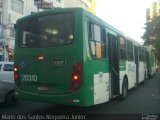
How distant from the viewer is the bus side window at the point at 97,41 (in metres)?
9.50

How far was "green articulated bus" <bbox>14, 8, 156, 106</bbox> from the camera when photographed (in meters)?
8.99

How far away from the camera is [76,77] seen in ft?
29.3

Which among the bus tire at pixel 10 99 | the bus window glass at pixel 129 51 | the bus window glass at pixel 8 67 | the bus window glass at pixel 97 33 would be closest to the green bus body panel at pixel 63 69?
the bus window glass at pixel 97 33

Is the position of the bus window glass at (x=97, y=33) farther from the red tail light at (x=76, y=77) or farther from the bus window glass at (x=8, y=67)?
the bus window glass at (x=8, y=67)

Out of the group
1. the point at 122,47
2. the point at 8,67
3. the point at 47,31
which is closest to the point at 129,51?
the point at 122,47

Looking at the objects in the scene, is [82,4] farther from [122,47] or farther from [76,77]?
[76,77]

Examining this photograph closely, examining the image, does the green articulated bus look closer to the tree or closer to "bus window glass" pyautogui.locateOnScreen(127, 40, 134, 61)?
"bus window glass" pyautogui.locateOnScreen(127, 40, 134, 61)

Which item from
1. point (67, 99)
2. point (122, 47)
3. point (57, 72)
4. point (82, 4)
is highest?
point (82, 4)

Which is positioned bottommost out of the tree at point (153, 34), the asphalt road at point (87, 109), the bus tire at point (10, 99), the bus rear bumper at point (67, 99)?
the asphalt road at point (87, 109)

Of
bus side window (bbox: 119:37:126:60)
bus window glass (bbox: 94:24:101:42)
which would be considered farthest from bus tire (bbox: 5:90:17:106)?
bus side window (bbox: 119:37:126:60)

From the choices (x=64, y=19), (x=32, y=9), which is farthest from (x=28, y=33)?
(x=32, y=9)

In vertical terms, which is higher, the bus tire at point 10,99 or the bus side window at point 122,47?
the bus side window at point 122,47

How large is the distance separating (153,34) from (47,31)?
3206 centimetres

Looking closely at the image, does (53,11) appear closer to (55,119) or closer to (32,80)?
(32,80)
